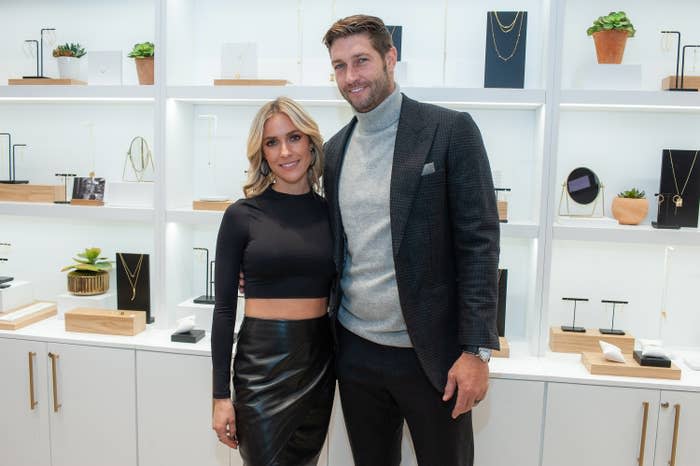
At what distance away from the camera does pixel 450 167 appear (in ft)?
5.06

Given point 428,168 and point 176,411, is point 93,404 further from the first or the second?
point 428,168

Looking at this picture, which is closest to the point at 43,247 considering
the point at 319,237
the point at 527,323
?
the point at 319,237

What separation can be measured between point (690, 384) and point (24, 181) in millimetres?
3025

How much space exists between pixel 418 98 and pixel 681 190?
1.12 meters

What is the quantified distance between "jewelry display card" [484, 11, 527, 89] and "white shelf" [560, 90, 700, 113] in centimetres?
21

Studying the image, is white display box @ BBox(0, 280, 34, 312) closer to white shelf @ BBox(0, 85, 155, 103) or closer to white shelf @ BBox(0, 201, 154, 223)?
white shelf @ BBox(0, 201, 154, 223)

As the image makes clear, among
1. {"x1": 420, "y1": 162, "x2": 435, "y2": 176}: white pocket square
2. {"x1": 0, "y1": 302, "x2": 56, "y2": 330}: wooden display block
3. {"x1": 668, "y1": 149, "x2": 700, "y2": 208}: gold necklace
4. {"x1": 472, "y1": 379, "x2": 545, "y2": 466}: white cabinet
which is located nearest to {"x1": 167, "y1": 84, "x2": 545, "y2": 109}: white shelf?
{"x1": 668, "y1": 149, "x2": 700, "y2": 208}: gold necklace

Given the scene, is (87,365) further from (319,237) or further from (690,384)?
(690,384)

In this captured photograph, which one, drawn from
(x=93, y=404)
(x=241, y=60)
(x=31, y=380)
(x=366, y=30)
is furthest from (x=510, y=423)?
(x=31, y=380)

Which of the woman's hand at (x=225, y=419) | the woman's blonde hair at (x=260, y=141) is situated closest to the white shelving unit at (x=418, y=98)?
the woman's blonde hair at (x=260, y=141)

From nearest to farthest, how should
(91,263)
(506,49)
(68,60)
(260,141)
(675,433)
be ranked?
(260,141) < (675,433) < (506,49) < (68,60) < (91,263)

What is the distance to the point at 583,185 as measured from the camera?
246cm

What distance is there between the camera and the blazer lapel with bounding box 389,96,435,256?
1547 millimetres

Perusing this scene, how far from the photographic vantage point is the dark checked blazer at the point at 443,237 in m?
1.51
